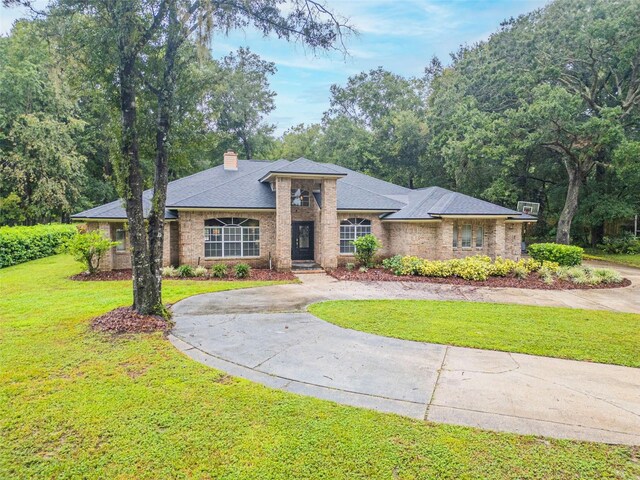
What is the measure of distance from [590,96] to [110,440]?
2679 centimetres

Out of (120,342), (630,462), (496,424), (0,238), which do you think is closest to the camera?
(630,462)

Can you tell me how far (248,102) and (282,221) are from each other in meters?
21.9

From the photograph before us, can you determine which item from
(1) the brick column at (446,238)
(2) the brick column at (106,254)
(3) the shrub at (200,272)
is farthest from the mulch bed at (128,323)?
(1) the brick column at (446,238)

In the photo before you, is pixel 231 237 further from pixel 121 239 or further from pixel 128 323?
pixel 128 323

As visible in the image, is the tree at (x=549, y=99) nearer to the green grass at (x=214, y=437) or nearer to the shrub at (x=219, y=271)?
the shrub at (x=219, y=271)

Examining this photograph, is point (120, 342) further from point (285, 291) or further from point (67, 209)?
point (67, 209)

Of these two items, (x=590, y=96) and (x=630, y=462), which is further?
(x=590, y=96)

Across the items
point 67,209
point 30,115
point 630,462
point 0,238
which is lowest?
point 630,462

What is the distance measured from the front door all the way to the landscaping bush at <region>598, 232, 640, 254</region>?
809 inches

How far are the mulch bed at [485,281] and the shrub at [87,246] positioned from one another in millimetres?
9110

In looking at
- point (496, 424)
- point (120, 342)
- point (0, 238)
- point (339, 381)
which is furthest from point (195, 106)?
point (0, 238)

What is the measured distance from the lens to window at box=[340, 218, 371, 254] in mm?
17609

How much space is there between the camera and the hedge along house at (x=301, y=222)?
1562 centimetres

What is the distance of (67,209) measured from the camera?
25750 mm
